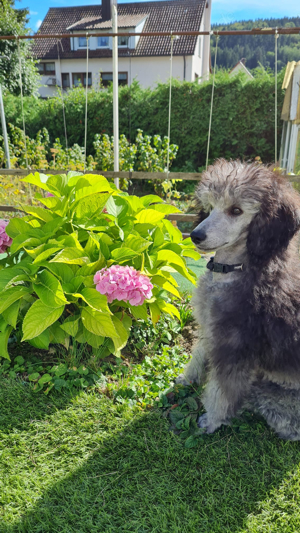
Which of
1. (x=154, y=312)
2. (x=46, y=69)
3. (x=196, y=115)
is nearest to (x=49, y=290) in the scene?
(x=154, y=312)

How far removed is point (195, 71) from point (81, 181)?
80.7 ft

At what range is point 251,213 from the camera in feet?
5.45

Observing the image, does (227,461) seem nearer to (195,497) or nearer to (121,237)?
(195,497)

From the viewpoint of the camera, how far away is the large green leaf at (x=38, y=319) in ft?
6.77

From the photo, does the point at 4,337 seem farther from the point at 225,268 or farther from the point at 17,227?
the point at 225,268

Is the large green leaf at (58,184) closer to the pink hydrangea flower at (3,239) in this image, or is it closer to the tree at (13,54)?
the pink hydrangea flower at (3,239)

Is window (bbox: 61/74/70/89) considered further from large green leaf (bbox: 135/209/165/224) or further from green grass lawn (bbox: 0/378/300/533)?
green grass lawn (bbox: 0/378/300/533)

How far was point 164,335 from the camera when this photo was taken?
295 cm

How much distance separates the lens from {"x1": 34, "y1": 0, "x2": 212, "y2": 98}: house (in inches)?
896

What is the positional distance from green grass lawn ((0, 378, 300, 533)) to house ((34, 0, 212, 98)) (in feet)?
75.8

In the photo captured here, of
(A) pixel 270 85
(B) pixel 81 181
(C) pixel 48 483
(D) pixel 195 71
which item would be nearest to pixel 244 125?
(A) pixel 270 85

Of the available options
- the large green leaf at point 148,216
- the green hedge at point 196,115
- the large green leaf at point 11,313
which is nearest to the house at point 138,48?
the green hedge at point 196,115

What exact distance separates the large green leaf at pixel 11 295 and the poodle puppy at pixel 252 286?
113 centimetres

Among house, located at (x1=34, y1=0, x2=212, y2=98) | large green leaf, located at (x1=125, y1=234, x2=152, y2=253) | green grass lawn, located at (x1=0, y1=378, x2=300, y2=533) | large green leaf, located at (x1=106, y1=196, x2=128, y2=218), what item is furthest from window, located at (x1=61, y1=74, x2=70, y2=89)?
green grass lawn, located at (x1=0, y1=378, x2=300, y2=533)
